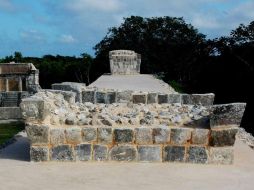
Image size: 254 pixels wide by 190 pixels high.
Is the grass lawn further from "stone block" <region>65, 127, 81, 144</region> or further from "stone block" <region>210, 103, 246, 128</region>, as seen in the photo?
"stone block" <region>210, 103, 246, 128</region>

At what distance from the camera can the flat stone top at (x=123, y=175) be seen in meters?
6.04

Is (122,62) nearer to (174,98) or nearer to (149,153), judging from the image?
(174,98)

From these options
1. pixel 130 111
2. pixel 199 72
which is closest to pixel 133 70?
pixel 199 72

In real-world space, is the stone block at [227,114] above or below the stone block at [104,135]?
above

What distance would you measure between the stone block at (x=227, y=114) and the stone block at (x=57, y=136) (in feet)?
6.68

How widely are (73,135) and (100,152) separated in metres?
0.43

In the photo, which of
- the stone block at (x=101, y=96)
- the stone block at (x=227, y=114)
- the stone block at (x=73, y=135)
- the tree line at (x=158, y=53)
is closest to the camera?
the stone block at (x=227, y=114)

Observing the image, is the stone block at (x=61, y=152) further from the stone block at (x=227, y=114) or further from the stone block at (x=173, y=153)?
the stone block at (x=227, y=114)

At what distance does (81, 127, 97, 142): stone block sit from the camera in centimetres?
736

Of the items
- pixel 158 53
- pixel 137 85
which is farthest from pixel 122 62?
pixel 158 53

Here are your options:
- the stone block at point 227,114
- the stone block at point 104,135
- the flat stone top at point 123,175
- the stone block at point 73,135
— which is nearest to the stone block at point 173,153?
the flat stone top at point 123,175

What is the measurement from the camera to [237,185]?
6145mm

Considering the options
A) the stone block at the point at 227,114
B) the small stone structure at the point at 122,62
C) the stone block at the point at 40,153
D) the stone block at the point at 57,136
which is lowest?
the stone block at the point at 40,153

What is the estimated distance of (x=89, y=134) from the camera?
7.36m
